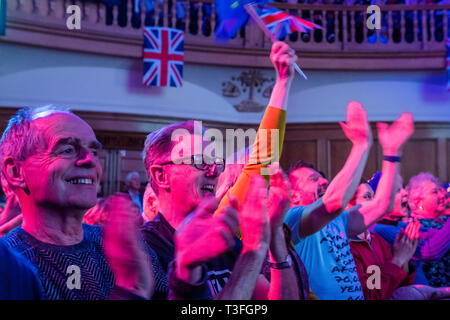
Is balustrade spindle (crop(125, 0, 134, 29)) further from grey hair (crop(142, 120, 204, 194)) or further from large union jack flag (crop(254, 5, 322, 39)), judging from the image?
grey hair (crop(142, 120, 204, 194))

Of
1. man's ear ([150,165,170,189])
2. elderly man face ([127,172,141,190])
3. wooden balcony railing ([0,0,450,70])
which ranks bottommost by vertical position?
elderly man face ([127,172,141,190])

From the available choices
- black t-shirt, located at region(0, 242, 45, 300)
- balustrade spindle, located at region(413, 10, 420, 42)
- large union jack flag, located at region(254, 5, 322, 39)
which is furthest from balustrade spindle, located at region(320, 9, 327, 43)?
black t-shirt, located at region(0, 242, 45, 300)

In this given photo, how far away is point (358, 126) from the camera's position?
158 cm

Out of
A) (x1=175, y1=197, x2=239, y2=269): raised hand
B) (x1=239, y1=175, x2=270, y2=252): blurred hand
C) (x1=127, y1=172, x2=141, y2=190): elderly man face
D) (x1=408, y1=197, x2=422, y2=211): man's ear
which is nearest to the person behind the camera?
(x1=175, y1=197, x2=239, y2=269): raised hand

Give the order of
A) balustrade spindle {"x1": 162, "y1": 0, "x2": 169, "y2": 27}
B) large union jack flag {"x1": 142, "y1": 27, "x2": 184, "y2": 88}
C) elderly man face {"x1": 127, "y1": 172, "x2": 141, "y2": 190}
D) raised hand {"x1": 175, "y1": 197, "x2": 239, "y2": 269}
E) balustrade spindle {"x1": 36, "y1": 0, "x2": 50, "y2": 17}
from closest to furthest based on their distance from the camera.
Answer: raised hand {"x1": 175, "y1": 197, "x2": 239, "y2": 269}, elderly man face {"x1": 127, "y1": 172, "x2": 141, "y2": 190}, balustrade spindle {"x1": 36, "y1": 0, "x2": 50, "y2": 17}, large union jack flag {"x1": 142, "y1": 27, "x2": 184, "y2": 88}, balustrade spindle {"x1": 162, "y1": 0, "x2": 169, "y2": 27}

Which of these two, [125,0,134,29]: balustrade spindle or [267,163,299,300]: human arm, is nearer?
[267,163,299,300]: human arm

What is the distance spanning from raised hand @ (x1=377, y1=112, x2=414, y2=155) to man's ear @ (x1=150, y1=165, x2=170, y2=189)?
0.78 metres

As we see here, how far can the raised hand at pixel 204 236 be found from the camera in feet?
2.97

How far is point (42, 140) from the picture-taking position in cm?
111

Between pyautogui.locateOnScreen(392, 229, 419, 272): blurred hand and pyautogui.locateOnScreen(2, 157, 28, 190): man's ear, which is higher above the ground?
A: pyautogui.locateOnScreen(2, 157, 28, 190): man's ear

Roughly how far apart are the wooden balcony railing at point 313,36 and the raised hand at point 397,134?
4615 millimetres

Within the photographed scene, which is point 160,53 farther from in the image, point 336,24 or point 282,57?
point 282,57

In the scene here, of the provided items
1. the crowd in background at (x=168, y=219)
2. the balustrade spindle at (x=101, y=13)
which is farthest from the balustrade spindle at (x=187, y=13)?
the crowd in background at (x=168, y=219)

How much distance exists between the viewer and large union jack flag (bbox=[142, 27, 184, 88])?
5949 mm
